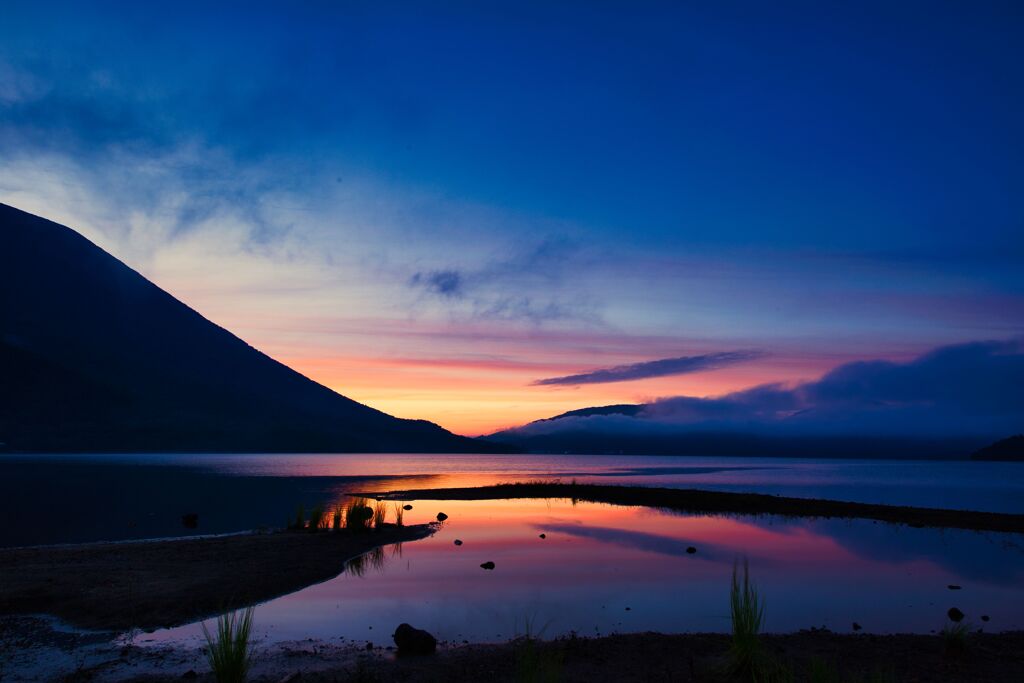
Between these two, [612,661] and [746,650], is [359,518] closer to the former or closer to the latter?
[612,661]

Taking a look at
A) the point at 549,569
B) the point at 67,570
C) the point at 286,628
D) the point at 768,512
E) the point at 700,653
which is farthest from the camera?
the point at 768,512

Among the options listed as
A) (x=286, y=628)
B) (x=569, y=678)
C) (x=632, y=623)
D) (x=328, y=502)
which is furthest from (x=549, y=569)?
(x=328, y=502)

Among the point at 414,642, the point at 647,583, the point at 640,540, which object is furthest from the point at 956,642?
the point at 640,540

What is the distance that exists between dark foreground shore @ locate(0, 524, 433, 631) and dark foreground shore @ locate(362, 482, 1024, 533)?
1031 inches

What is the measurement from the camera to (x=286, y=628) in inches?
574

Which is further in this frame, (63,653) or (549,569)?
(549,569)

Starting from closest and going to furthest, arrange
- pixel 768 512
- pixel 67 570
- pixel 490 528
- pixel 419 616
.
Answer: pixel 419 616 → pixel 67 570 → pixel 490 528 → pixel 768 512

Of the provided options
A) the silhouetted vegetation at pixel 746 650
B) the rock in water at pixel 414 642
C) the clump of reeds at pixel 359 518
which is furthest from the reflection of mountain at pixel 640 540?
the rock in water at pixel 414 642

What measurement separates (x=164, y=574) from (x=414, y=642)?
10.7m

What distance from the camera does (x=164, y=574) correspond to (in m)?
19.2

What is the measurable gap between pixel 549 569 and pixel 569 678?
11.4 meters

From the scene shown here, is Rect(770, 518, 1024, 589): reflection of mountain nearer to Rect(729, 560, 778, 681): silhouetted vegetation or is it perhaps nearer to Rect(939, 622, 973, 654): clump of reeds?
Rect(939, 622, 973, 654): clump of reeds

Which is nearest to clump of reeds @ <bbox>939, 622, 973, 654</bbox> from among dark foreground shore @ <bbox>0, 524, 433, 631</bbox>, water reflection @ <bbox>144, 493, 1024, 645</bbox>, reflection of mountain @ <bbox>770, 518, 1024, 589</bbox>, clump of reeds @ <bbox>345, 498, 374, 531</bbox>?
water reflection @ <bbox>144, 493, 1024, 645</bbox>

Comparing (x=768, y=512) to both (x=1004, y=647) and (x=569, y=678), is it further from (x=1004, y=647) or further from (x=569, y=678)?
(x=569, y=678)
